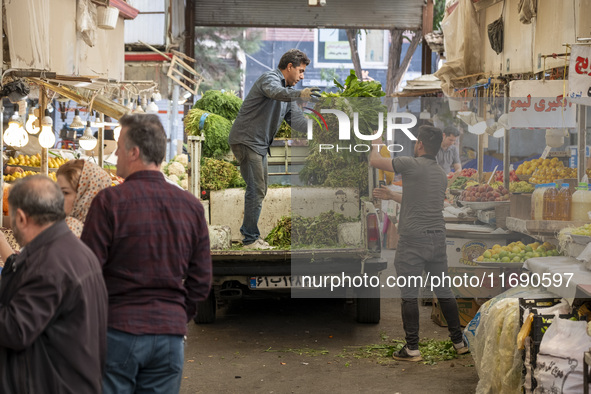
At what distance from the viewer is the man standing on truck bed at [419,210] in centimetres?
686

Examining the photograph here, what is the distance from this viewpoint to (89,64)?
524 inches

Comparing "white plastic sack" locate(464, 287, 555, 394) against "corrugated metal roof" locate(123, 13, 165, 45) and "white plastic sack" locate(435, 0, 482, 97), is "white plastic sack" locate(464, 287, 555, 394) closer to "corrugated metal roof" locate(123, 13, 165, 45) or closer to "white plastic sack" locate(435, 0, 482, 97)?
"white plastic sack" locate(435, 0, 482, 97)

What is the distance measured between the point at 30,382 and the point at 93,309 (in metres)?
0.38

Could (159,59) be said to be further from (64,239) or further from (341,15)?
(64,239)

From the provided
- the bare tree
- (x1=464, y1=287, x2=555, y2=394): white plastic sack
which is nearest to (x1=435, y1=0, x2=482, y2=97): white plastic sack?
(x1=464, y1=287, x2=555, y2=394): white plastic sack

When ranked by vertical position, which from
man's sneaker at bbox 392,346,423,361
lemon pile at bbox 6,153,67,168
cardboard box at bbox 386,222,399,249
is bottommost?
man's sneaker at bbox 392,346,423,361

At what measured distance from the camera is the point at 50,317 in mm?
3055

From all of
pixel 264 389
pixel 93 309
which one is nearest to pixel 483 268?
pixel 264 389

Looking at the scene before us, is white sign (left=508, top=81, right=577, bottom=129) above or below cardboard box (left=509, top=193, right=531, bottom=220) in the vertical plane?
above

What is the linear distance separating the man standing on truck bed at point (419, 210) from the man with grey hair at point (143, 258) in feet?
11.4

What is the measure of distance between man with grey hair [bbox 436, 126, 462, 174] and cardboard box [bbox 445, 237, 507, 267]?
0.66 m

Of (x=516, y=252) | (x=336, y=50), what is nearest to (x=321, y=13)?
(x=516, y=252)

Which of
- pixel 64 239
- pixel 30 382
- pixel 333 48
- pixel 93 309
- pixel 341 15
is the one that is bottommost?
pixel 30 382

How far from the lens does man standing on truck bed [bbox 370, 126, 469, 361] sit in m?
6.86
